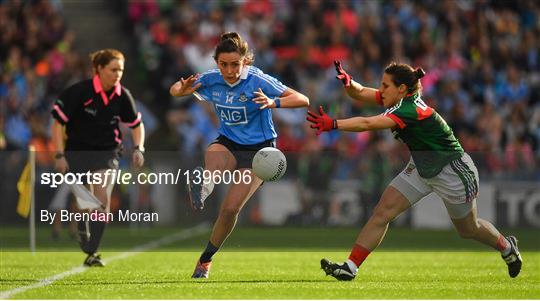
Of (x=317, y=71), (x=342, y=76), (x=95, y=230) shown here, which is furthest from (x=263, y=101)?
(x=317, y=71)

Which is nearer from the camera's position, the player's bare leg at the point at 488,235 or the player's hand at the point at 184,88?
the player's bare leg at the point at 488,235

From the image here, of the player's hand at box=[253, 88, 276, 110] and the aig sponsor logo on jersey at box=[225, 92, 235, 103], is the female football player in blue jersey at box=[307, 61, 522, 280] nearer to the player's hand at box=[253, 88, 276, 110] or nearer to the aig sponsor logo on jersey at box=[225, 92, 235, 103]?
the player's hand at box=[253, 88, 276, 110]

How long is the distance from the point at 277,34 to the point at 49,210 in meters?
9.18

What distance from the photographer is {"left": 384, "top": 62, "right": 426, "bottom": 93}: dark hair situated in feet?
36.5

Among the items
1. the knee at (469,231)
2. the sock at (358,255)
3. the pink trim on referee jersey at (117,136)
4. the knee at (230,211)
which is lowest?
the sock at (358,255)

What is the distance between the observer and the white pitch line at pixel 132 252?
10.3m

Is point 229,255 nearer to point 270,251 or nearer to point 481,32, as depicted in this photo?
point 270,251

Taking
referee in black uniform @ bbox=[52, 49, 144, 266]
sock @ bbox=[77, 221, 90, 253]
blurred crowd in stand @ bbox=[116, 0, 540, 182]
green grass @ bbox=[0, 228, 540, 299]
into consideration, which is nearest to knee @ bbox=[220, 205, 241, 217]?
green grass @ bbox=[0, 228, 540, 299]

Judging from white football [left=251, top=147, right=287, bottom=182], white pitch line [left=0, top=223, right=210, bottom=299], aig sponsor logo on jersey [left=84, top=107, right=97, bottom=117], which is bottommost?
white pitch line [left=0, top=223, right=210, bottom=299]

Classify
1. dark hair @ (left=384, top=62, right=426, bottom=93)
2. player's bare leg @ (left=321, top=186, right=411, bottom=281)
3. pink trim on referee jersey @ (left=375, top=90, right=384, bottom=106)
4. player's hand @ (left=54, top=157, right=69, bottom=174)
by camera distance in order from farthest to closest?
1. player's hand @ (left=54, top=157, right=69, bottom=174)
2. pink trim on referee jersey @ (left=375, top=90, right=384, bottom=106)
3. player's bare leg @ (left=321, top=186, right=411, bottom=281)
4. dark hair @ (left=384, top=62, right=426, bottom=93)

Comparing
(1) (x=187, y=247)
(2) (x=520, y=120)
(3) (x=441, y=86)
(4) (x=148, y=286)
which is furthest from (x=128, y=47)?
(4) (x=148, y=286)

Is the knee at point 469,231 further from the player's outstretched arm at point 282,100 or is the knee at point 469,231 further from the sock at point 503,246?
the player's outstretched arm at point 282,100

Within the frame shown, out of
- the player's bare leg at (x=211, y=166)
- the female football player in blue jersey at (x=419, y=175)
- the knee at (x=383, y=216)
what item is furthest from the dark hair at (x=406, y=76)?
the player's bare leg at (x=211, y=166)

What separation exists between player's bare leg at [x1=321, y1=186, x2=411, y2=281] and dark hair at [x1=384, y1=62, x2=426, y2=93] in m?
0.99
